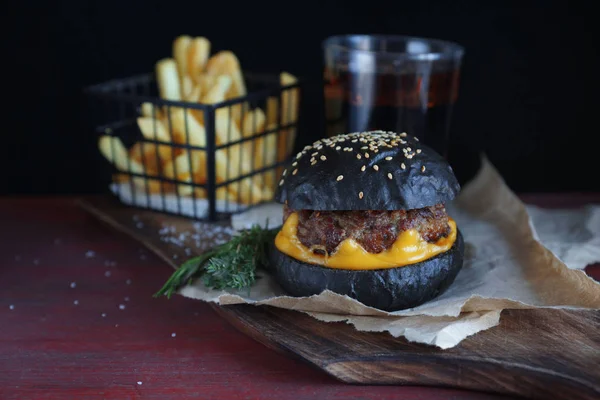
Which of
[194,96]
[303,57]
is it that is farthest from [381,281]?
[303,57]

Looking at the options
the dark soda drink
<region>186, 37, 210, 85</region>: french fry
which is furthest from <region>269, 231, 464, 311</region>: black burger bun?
<region>186, 37, 210, 85</region>: french fry

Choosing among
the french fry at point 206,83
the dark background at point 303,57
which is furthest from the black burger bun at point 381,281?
the dark background at point 303,57

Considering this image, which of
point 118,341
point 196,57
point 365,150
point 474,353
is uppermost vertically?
point 196,57

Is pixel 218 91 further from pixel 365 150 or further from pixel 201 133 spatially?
pixel 365 150

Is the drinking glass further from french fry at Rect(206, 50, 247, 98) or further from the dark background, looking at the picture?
the dark background

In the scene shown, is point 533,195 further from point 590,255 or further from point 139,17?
point 139,17

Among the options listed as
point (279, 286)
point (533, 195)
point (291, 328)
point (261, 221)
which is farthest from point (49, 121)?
point (533, 195)
